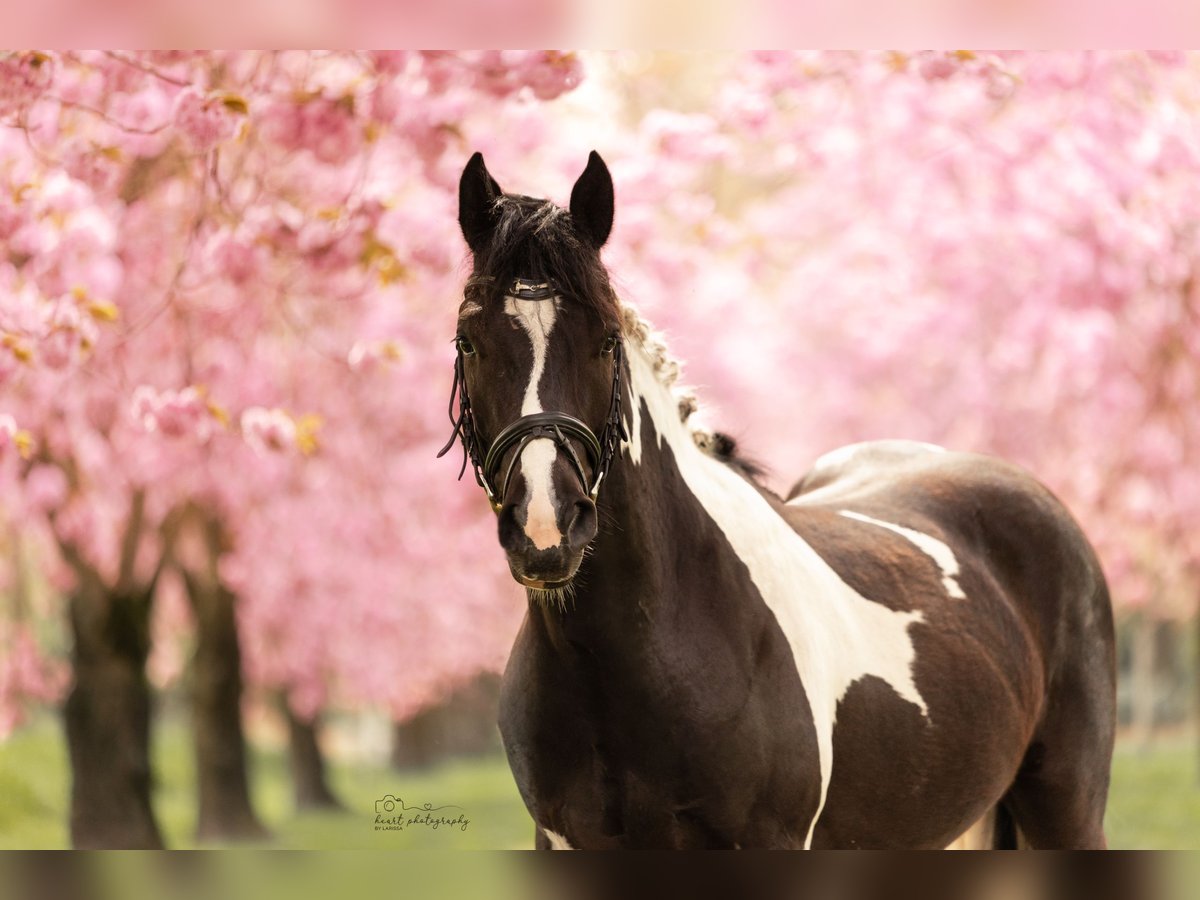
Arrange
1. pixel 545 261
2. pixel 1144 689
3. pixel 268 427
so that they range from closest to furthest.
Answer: pixel 545 261 < pixel 268 427 < pixel 1144 689

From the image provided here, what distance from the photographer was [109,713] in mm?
6953

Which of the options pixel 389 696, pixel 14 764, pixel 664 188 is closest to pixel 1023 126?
pixel 664 188

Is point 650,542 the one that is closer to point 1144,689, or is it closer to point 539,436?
point 539,436

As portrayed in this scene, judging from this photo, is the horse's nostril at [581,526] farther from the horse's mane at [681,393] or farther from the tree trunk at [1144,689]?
the tree trunk at [1144,689]

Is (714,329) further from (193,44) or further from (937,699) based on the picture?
(937,699)

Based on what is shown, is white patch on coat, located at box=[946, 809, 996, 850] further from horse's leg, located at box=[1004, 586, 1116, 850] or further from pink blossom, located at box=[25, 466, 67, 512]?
pink blossom, located at box=[25, 466, 67, 512]

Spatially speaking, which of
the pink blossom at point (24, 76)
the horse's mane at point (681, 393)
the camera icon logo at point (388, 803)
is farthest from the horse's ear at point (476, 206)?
the camera icon logo at point (388, 803)

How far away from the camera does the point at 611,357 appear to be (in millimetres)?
2268

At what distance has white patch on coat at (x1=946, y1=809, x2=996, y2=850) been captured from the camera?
3.45 meters

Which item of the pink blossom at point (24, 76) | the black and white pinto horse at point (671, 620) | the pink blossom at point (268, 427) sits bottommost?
the black and white pinto horse at point (671, 620)

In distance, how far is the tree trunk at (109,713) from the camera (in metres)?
6.89

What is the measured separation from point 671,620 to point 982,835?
157cm

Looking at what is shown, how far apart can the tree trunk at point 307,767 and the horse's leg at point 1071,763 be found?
26.6 ft

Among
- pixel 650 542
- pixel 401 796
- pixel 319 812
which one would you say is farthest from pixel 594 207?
pixel 401 796
